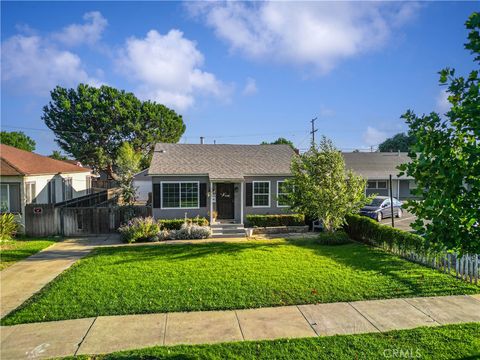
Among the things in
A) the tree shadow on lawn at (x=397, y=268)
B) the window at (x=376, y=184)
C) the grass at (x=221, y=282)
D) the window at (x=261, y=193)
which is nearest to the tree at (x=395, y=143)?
the window at (x=376, y=184)

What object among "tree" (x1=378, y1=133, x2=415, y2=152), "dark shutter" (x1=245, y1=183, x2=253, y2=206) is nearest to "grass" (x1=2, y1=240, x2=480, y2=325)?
"dark shutter" (x1=245, y1=183, x2=253, y2=206)

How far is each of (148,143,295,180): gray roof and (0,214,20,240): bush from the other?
6.94 m

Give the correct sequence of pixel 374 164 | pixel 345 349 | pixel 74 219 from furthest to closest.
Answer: pixel 374 164, pixel 74 219, pixel 345 349

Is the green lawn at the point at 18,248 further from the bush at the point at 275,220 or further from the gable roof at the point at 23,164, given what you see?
the bush at the point at 275,220

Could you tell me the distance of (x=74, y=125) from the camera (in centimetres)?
3856

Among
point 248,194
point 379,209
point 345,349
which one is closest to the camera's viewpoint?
point 345,349

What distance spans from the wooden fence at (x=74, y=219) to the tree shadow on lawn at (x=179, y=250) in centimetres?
419

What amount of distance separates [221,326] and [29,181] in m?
15.8

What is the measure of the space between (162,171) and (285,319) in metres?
13.5

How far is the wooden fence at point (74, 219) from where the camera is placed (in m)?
17.0

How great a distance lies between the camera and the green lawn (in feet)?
40.0

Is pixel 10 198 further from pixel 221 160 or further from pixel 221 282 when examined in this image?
pixel 221 282

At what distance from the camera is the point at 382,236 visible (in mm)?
13609

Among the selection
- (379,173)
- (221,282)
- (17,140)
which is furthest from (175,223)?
(17,140)
